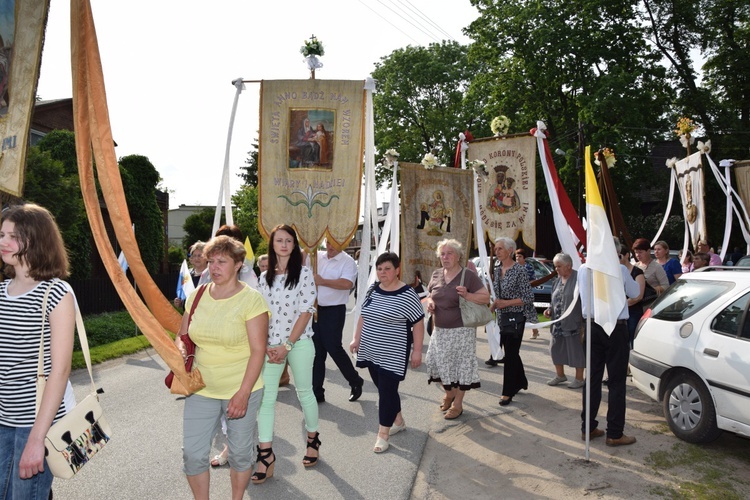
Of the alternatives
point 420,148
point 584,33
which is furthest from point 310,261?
point 420,148

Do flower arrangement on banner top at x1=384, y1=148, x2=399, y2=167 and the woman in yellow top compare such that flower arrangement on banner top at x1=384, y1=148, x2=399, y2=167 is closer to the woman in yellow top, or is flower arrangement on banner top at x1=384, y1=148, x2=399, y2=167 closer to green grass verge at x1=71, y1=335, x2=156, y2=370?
the woman in yellow top

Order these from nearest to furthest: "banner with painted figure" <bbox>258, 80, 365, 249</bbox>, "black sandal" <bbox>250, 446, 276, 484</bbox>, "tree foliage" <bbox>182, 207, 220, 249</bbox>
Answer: "black sandal" <bbox>250, 446, 276, 484</bbox>, "banner with painted figure" <bbox>258, 80, 365, 249</bbox>, "tree foliage" <bbox>182, 207, 220, 249</bbox>

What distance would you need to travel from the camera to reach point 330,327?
Result: 698cm

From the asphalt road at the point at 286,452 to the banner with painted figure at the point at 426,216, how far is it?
5.52 ft

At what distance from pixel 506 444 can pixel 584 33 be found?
2363 centimetres

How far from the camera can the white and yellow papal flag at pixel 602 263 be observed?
550cm

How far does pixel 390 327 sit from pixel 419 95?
3447 cm

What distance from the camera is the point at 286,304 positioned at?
505 cm

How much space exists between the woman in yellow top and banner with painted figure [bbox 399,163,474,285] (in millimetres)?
4697

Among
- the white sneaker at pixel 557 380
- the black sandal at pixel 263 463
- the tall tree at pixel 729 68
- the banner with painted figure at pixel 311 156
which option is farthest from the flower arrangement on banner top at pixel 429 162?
the tall tree at pixel 729 68

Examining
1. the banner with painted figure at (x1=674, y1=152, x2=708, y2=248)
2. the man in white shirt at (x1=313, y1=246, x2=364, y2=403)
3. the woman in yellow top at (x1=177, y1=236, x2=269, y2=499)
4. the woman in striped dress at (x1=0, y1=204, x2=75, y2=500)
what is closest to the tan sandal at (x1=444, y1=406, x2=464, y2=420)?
the man in white shirt at (x1=313, y1=246, x2=364, y2=403)

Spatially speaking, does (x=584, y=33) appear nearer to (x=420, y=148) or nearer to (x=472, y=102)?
(x=472, y=102)

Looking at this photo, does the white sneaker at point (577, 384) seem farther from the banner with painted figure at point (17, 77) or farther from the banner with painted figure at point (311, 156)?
the banner with painted figure at point (17, 77)

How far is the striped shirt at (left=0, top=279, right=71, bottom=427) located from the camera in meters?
2.94
